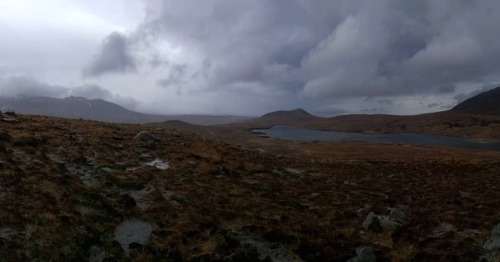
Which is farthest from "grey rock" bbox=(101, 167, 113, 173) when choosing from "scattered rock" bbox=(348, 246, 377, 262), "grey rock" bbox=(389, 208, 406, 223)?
"grey rock" bbox=(389, 208, 406, 223)

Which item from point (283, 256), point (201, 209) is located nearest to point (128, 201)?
point (201, 209)

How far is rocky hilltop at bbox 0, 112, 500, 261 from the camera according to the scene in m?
14.0

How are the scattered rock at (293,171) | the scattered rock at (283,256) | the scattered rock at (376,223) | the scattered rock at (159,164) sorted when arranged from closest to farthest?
the scattered rock at (283,256) < the scattered rock at (376,223) < the scattered rock at (159,164) < the scattered rock at (293,171)

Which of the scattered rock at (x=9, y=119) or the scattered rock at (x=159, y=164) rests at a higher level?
the scattered rock at (x=9, y=119)

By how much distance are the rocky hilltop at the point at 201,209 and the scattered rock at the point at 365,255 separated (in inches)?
1.8

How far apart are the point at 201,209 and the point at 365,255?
25.3 feet

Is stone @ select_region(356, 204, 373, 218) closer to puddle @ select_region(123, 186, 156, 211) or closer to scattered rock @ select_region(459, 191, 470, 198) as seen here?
scattered rock @ select_region(459, 191, 470, 198)

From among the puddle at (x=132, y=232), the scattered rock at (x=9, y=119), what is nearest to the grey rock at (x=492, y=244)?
the puddle at (x=132, y=232)

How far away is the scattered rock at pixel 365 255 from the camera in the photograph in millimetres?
14458

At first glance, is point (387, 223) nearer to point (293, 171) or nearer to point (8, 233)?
point (293, 171)

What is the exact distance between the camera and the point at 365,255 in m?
14.6

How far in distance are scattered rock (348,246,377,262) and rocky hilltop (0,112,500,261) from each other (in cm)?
5

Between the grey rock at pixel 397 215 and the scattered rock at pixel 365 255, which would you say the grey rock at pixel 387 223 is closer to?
the grey rock at pixel 397 215

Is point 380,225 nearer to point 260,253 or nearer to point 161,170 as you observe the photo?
point 260,253
